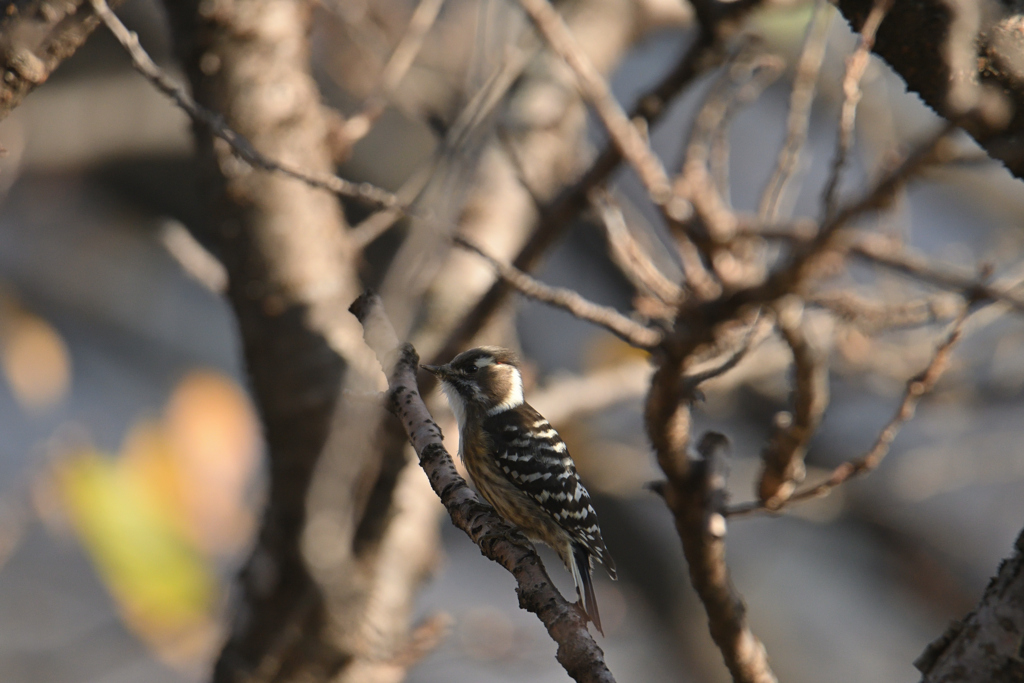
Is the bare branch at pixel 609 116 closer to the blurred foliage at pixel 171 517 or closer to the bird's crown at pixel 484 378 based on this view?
the bird's crown at pixel 484 378

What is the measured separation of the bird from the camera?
2719 mm

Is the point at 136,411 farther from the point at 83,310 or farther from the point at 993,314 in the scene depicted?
the point at 993,314

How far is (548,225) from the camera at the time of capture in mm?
2895

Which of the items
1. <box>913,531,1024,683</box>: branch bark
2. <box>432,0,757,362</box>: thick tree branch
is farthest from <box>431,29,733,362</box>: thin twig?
<box>913,531,1024,683</box>: branch bark

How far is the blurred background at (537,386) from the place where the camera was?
207 inches

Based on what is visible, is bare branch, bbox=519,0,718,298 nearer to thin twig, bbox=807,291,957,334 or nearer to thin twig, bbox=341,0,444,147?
thin twig, bbox=807,291,957,334

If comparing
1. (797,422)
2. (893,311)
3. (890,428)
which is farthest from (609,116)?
(893,311)

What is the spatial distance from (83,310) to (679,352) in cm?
706

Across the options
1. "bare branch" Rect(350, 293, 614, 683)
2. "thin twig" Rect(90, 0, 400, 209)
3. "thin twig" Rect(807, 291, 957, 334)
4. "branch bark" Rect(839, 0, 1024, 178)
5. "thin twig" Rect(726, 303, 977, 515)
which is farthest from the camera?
Result: "thin twig" Rect(807, 291, 957, 334)

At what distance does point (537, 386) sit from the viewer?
4887mm

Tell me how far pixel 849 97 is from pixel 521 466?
58.7 inches

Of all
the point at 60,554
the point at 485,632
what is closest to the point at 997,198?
the point at 485,632

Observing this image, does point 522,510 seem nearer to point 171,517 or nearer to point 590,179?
point 590,179

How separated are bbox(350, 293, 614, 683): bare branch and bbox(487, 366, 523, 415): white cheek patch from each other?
3.50ft
